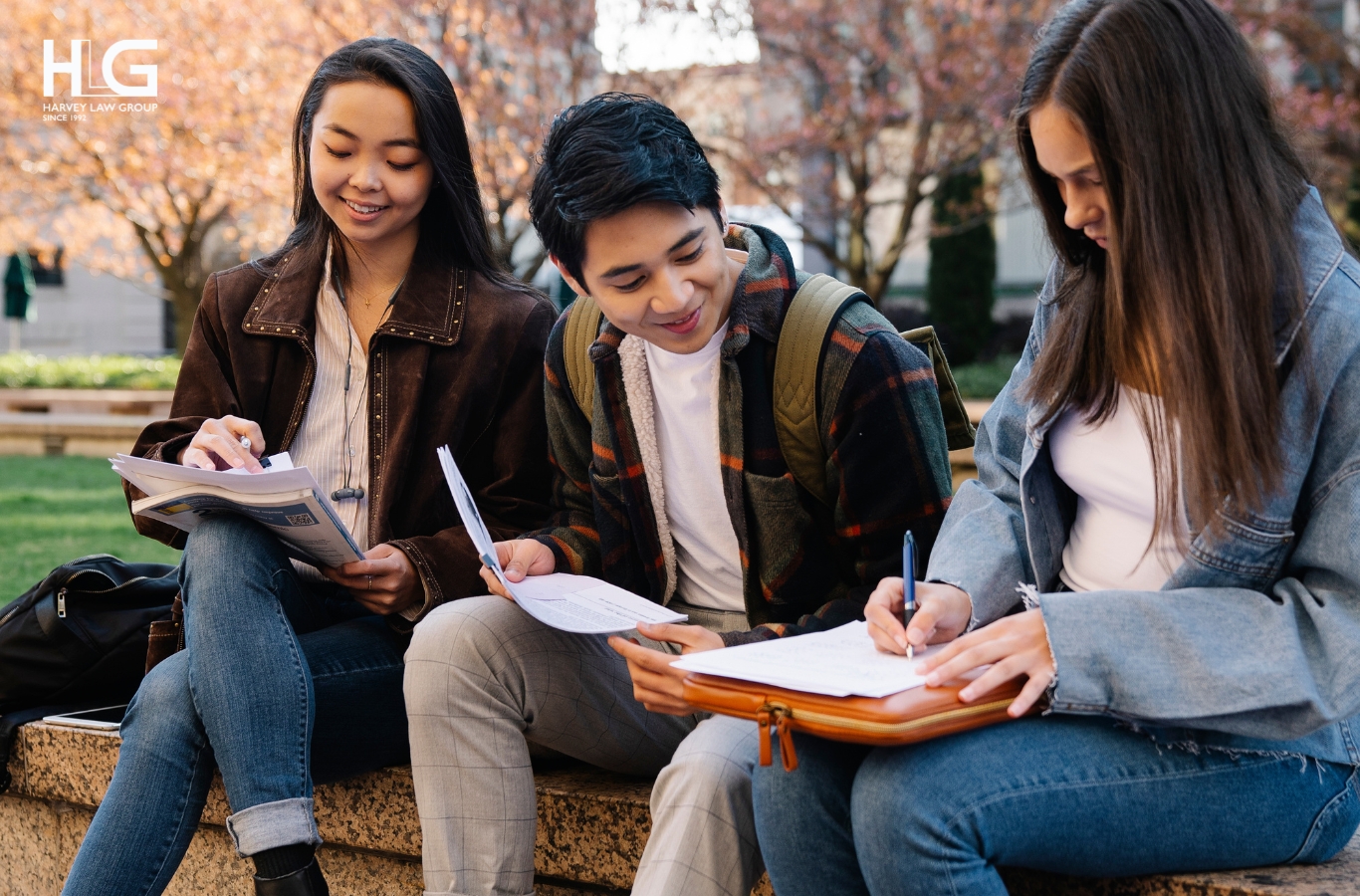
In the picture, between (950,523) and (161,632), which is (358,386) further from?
(950,523)

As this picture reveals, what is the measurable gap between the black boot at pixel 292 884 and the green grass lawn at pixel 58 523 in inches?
102

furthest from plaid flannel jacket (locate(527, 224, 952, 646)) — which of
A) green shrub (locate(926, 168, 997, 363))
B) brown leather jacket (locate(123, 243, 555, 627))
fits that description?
green shrub (locate(926, 168, 997, 363))

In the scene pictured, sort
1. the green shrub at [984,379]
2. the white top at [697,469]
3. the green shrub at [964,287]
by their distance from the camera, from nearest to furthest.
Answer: the white top at [697,469] → the green shrub at [984,379] → the green shrub at [964,287]

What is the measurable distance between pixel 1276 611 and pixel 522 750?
1.21 metres

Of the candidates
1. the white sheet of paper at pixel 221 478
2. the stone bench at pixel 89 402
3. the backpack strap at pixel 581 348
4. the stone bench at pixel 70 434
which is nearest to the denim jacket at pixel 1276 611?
the backpack strap at pixel 581 348

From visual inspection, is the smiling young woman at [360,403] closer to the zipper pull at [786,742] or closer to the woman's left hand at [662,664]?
the woman's left hand at [662,664]

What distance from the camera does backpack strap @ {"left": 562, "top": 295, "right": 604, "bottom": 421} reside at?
8.40ft

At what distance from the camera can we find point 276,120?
46.0 feet

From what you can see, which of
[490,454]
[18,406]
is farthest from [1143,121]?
[18,406]

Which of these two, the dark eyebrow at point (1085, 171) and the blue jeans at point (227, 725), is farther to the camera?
the blue jeans at point (227, 725)

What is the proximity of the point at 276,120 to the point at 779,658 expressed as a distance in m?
13.6

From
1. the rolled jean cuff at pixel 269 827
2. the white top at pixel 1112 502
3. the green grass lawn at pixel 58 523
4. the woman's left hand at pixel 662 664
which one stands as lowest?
the green grass lawn at pixel 58 523

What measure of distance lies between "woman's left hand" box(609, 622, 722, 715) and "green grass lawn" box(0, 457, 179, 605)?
9.68 ft

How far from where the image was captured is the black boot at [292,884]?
219 cm
